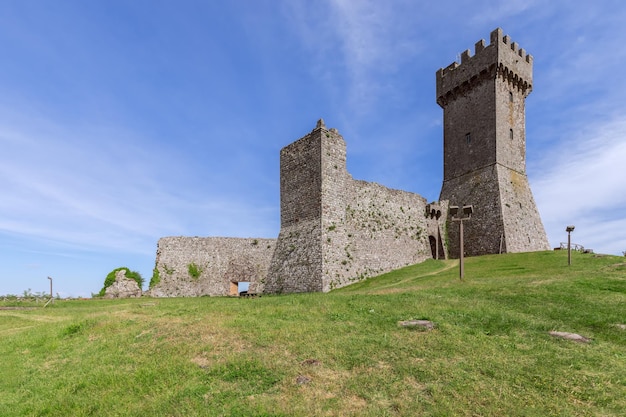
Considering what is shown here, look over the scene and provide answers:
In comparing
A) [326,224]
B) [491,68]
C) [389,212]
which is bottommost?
[326,224]

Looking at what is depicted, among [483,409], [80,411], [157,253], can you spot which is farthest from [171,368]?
[157,253]

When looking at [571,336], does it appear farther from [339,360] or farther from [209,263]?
[209,263]

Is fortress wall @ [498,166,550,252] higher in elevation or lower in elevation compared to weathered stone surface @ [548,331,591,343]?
higher

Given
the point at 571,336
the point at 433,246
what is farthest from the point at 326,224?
the point at 571,336

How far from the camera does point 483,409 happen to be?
609cm

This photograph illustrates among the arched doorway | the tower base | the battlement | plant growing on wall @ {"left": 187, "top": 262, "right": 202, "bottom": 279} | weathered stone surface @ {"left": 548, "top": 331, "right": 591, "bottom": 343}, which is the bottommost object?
weathered stone surface @ {"left": 548, "top": 331, "right": 591, "bottom": 343}

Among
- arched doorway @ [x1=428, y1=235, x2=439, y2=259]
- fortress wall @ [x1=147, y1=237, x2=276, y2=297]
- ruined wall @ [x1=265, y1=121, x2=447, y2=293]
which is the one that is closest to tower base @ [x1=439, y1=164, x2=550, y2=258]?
arched doorway @ [x1=428, y1=235, x2=439, y2=259]

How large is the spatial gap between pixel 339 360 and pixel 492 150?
108 ft

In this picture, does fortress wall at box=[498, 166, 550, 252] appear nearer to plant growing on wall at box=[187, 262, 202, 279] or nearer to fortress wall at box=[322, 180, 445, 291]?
fortress wall at box=[322, 180, 445, 291]

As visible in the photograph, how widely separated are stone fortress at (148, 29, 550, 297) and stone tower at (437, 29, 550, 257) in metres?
0.10

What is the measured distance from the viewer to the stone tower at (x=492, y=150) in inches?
1320

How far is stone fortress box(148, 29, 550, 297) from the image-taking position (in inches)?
1000

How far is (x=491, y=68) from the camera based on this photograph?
3484cm

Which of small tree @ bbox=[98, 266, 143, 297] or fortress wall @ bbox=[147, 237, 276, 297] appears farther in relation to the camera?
fortress wall @ bbox=[147, 237, 276, 297]
